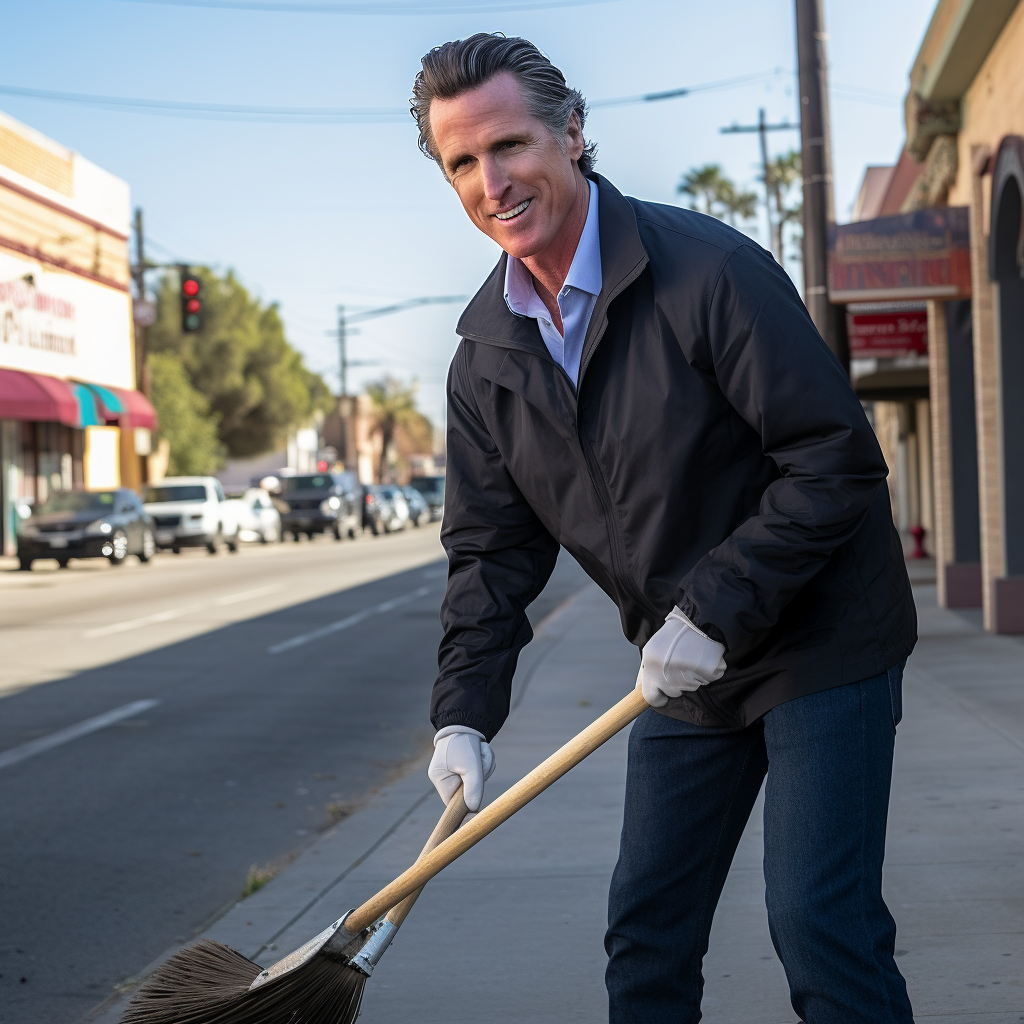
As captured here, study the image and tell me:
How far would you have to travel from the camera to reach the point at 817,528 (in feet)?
7.48

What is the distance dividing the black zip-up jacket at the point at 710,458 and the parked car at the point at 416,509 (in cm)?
4908

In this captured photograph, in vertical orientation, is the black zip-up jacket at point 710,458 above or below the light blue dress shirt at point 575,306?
below

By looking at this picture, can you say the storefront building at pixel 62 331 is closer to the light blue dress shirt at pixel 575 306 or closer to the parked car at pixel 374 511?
the parked car at pixel 374 511

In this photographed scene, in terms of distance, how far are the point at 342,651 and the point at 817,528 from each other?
1060 cm

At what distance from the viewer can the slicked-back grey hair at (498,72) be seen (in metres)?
2.52

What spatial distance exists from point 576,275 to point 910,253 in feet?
31.5

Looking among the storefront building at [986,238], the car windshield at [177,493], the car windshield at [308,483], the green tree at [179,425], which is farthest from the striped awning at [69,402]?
the storefront building at [986,238]

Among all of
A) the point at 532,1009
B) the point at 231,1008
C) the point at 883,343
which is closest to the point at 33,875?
the point at 532,1009

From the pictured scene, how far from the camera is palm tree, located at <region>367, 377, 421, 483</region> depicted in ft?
327

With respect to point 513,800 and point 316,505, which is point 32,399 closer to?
point 316,505

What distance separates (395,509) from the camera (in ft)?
157

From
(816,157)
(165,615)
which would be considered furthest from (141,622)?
(816,157)

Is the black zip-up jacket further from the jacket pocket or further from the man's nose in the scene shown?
the man's nose

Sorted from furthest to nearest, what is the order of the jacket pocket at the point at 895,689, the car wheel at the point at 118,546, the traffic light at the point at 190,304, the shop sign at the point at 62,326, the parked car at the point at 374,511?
the parked car at the point at 374,511
the shop sign at the point at 62,326
the traffic light at the point at 190,304
the car wheel at the point at 118,546
the jacket pocket at the point at 895,689
